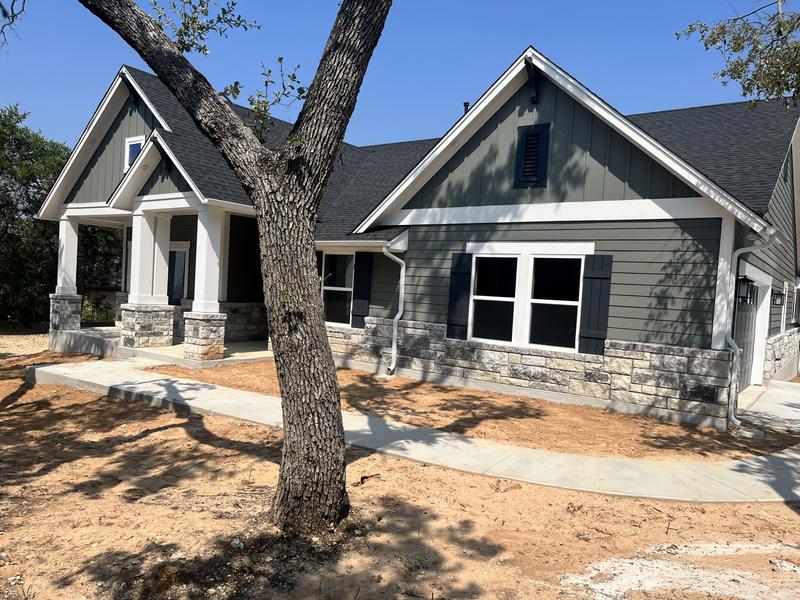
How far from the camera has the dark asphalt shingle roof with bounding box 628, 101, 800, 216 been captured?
9.06 meters

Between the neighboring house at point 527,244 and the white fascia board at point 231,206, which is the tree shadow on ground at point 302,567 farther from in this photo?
the white fascia board at point 231,206

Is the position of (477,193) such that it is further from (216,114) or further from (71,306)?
(71,306)

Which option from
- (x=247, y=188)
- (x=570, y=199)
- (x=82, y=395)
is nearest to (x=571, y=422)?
(x=570, y=199)

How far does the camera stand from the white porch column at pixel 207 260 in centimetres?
1234

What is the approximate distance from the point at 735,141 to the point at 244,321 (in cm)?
1232

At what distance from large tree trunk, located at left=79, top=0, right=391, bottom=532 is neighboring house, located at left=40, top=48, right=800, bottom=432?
19.8 feet

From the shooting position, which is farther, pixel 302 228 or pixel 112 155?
pixel 112 155

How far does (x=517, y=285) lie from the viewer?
10.6 meters

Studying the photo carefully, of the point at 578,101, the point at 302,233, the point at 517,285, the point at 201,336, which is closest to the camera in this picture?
the point at 302,233

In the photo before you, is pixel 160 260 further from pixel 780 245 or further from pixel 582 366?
pixel 780 245

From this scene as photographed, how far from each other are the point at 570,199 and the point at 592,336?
2444mm

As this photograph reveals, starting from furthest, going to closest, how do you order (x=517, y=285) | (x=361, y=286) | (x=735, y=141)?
(x=361, y=286)
(x=735, y=141)
(x=517, y=285)

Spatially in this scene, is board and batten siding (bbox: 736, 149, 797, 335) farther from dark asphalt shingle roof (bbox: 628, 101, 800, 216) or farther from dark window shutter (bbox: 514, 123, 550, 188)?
dark window shutter (bbox: 514, 123, 550, 188)

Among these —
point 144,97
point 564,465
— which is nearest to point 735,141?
point 564,465
